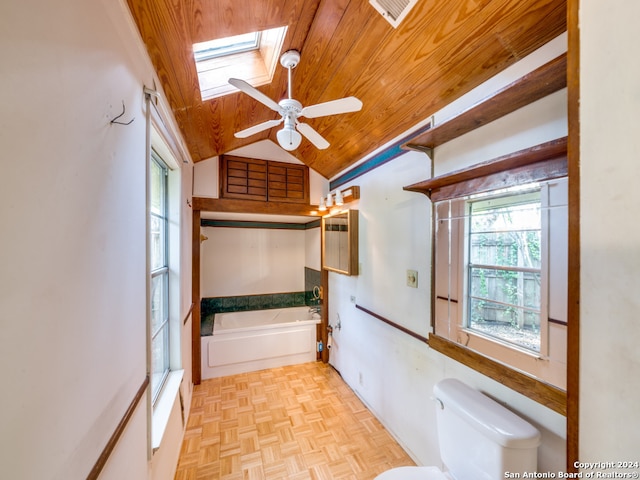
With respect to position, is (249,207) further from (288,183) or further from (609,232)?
(609,232)

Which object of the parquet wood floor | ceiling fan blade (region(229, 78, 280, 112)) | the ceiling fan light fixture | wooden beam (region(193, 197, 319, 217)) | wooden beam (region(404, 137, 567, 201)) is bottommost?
the parquet wood floor

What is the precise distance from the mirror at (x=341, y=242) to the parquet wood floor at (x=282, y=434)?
52.4 inches

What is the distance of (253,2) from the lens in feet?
3.66

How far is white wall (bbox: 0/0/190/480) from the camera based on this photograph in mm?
448

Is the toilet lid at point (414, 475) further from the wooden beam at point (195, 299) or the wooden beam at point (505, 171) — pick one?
the wooden beam at point (195, 299)

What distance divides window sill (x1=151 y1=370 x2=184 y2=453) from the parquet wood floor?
55 centimetres

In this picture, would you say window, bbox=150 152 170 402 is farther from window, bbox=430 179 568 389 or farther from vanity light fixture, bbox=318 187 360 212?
window, bbox=430 179 568 389

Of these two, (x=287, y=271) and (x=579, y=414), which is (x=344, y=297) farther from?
(x=579, y=414)

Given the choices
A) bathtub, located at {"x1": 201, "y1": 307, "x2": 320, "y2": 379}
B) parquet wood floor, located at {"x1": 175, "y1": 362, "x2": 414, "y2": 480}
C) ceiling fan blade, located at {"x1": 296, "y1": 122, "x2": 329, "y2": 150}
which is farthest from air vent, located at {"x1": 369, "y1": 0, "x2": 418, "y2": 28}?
bathtub, located at {"x1": 201, "y1": 307, "x2": 320, "y2": 379}

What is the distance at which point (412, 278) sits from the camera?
1.84m

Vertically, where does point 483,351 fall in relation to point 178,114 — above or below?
below

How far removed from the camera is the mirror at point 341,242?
8.61 ft

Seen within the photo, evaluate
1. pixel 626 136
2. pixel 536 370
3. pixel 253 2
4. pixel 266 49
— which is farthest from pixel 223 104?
pixel 536 370

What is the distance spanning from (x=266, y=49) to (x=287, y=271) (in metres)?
3.38
